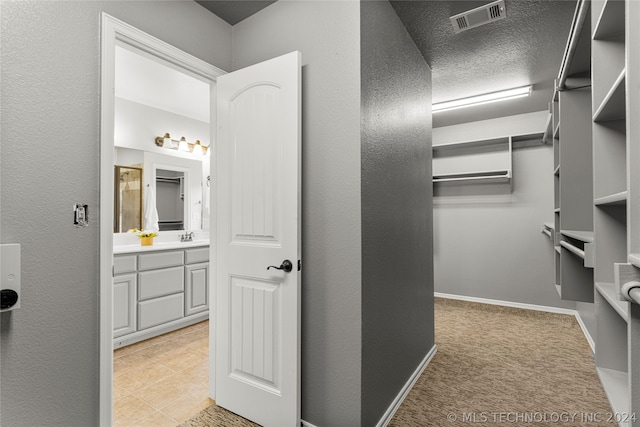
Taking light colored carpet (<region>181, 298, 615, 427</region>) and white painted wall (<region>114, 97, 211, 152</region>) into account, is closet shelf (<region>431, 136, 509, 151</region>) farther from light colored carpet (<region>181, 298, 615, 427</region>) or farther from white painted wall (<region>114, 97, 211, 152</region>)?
white painted wall (<region>114, 97, 211, 152</region>)

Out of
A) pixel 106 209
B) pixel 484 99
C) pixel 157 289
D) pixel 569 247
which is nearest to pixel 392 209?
pixel 569 247

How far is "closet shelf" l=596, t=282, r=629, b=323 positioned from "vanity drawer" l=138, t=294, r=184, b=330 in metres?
3.44

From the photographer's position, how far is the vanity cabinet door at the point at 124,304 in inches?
116

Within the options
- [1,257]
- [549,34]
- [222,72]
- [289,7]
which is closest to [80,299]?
[1,257]

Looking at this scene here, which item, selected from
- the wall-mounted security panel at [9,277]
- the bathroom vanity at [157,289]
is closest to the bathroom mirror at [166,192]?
the bathroom vanity at [157,289]

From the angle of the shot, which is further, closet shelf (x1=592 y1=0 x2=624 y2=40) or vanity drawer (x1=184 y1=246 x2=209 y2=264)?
vanity drawer (x1=184 y1=246 x2=209 y2=264)

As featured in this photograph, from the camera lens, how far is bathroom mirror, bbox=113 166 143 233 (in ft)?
11.9

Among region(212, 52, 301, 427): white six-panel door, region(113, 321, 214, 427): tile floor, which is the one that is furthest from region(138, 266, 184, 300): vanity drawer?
region(212, 52, 301, 427): white six-panel door

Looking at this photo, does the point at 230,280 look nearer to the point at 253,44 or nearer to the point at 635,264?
the point at 253,44

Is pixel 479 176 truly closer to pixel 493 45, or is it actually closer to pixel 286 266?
pixel 493 45

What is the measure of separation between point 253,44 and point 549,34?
218 cm

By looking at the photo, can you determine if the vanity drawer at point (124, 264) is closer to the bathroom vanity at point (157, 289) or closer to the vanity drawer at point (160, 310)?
the bathroom vanity at point (157, 289)

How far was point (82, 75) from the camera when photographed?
1538 mm

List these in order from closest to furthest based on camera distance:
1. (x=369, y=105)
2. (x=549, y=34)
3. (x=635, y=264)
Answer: (x=635, y=264), (x=369, y=105), (x=549, y=34)
